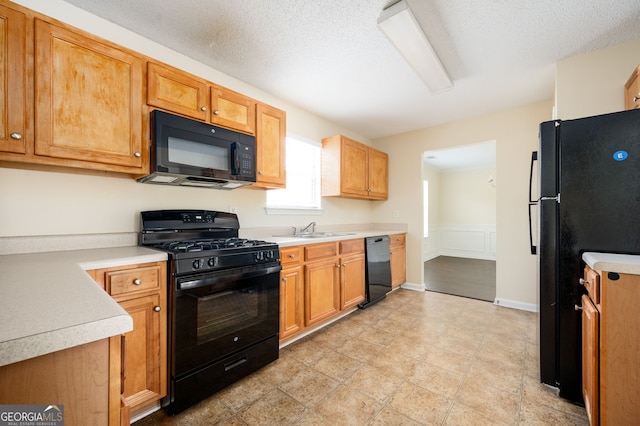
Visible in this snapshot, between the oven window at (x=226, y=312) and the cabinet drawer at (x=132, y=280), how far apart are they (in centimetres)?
28

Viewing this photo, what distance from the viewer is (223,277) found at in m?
1.75

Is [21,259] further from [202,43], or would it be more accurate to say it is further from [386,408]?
[386,408]

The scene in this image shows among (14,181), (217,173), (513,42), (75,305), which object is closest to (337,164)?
(217,173)

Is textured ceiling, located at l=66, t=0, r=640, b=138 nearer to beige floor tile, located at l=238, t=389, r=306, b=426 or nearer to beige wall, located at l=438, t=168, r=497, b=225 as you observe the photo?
beige floor tile, located at l=238, t=389, r=306, b=426

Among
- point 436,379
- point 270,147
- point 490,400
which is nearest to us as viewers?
point 490,400

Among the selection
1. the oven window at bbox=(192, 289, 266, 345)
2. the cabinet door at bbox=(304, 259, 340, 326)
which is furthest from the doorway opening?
the oven window at bbox=(192, 289, 266, 345)

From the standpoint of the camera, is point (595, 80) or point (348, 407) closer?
point (348, 407)

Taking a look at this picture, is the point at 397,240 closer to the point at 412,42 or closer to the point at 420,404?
the point at 420,404

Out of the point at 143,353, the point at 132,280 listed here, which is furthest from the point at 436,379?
the point at 132,280

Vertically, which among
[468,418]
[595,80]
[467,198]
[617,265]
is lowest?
[468,418]

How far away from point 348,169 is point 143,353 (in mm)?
2897

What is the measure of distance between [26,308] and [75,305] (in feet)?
0.34

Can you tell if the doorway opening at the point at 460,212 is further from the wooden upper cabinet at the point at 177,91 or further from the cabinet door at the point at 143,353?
the cabinet door at the point at 143,353

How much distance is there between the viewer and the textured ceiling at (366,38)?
1766mm
